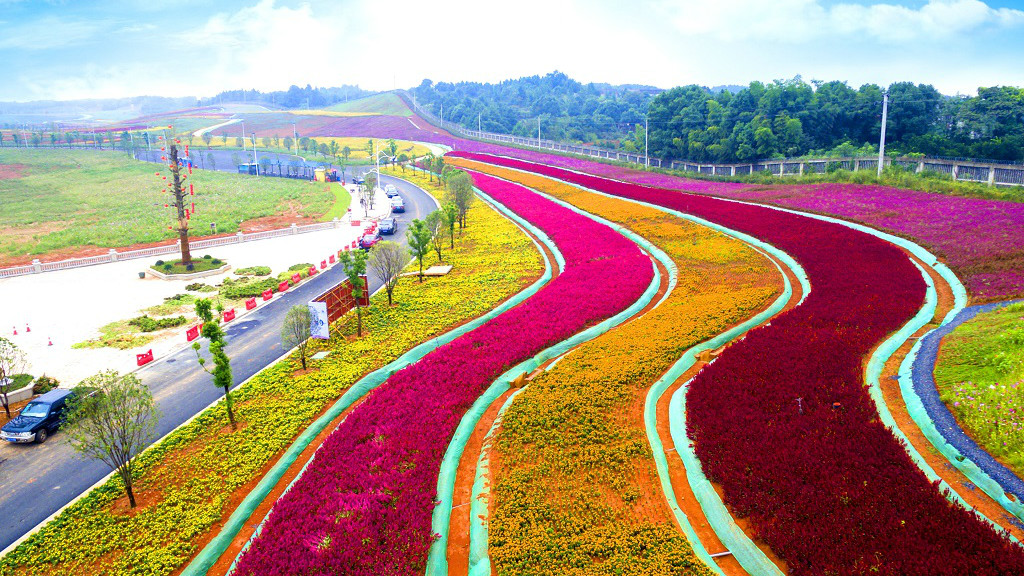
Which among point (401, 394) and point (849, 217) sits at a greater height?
point (849, 217)

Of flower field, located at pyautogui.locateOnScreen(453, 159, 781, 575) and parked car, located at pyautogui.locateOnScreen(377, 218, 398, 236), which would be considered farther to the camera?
parked car, located at pyautogui.locateOnScreen(377, 218, 398, 236)

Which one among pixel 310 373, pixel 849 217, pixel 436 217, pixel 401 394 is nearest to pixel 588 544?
pixel 401 394

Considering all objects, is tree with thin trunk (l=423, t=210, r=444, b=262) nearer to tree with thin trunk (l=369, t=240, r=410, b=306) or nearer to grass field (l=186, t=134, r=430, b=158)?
tree with thin trunk (l=369, t=240, r=410, b=306)

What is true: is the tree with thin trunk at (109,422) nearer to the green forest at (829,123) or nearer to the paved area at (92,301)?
the paved area at (92,301)

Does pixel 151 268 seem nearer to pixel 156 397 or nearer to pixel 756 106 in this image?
pixel 156 397

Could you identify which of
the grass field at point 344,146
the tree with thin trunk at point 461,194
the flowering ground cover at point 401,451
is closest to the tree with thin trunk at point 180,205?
the tree with thin trunk at point 461,194

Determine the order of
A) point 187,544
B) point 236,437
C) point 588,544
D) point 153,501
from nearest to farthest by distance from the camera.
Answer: point 588,544 → point 187,544 → point 153,501 → point 236,437

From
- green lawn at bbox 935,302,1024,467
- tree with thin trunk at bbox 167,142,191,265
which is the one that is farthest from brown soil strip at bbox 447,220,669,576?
tree with thin trunk at bbox 167,142,191,265
